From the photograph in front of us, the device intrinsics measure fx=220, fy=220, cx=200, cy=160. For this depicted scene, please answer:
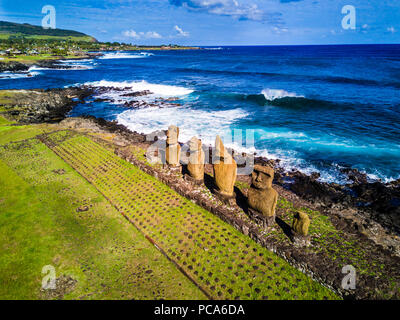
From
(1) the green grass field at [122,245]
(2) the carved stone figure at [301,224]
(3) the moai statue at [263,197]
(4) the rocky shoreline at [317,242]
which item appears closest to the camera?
(4) the rocky shoreline at [317,242]

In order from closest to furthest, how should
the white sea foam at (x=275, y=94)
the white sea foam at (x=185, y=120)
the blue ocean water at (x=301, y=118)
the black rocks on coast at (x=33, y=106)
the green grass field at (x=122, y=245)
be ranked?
the green grass field at (x=122, y=245) < the blue ocean water at (x=301, y=118) < the white sea foam at (x=185, y=120) < the black rocks on coast at (x=33, y=106) < the white sea foam at (x=275, y=94)

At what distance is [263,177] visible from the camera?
7.98m

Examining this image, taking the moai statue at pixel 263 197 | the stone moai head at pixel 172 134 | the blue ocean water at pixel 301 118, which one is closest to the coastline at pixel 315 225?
the moai statue at pixel 263 197

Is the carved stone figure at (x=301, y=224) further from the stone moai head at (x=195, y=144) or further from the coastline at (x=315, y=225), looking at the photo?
the stone moai head at (x=195, y=144)

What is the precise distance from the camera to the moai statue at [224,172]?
900 centimetres

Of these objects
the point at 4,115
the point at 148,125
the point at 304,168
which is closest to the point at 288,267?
the point at 304,168

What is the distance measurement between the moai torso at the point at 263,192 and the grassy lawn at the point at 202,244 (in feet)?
4.17

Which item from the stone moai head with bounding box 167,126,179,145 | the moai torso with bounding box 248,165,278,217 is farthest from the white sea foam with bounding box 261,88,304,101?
the moai torso with bounding box 248,165,278,217

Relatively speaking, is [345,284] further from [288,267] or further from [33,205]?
[33,205]

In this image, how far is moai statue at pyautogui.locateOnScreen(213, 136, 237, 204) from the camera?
9.00 meters

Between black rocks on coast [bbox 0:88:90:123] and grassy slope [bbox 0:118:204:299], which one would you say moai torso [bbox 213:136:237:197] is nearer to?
grassy slope [bbox 0:118:204:299]

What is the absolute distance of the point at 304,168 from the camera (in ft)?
50.3

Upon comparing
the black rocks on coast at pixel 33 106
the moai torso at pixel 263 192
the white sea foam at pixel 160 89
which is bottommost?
the moai torso at pixel 263 192

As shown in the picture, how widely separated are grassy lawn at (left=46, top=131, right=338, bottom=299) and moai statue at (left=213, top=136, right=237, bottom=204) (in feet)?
3.97
